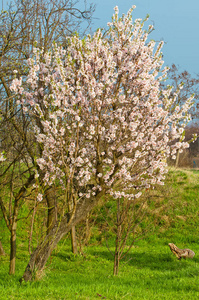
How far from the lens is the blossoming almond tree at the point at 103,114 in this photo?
5.46 m

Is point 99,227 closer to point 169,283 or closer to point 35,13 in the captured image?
point 169,283

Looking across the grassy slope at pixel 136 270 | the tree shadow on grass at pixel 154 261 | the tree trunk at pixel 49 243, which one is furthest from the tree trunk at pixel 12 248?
the tree shadow on grass at pixel 154 261

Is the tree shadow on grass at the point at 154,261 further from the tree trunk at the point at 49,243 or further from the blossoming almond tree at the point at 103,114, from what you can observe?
the blossoming almond tree at the point at 103,114

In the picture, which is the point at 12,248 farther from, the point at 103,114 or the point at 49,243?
the point at 103,114

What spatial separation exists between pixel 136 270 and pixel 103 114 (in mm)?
4767

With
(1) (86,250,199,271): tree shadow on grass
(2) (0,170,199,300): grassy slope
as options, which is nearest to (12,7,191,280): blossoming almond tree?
(2) (0,170,199,300): grassy slope

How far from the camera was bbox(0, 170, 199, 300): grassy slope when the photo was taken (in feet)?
16.5

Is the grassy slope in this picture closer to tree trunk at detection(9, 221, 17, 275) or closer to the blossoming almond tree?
tree trunk at detection(9, 221, 17, 275)

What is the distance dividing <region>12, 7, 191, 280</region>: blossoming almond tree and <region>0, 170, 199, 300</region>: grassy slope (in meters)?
0.99

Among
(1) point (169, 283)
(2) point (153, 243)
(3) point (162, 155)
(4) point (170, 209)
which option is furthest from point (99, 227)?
(3) point (162, 155)

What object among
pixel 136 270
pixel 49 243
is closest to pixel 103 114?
pixel 49 243

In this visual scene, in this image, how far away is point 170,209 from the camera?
43.2 ft

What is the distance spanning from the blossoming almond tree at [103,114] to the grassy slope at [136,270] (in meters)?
0.99

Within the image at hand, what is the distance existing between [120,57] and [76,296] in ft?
14.4
